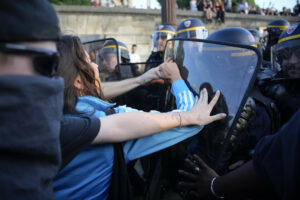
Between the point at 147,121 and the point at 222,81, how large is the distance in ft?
1.61

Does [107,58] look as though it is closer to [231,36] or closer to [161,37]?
[231,36]

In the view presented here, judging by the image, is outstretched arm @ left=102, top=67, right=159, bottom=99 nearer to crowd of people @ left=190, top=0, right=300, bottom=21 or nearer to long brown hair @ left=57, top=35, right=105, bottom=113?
long brown hair @ left=57, top=35, right=105, bottom=113

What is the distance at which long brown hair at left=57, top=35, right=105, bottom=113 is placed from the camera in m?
1.31

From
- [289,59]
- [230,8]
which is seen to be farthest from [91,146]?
[230,8]

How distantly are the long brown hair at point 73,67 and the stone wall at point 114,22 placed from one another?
9.82 metres

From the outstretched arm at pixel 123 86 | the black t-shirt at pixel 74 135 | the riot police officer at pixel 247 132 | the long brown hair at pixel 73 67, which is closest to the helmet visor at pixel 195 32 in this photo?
the outstretched arm at pixel 123 86

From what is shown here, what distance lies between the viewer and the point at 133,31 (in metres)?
11.6

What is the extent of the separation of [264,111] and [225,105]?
557 mm

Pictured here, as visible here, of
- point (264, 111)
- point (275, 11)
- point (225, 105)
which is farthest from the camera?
point (275, 11)

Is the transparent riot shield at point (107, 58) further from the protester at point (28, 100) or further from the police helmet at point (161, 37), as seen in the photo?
the police helmet at point (161, 37)

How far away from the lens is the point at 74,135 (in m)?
0.93

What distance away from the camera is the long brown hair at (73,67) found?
51.4 inches

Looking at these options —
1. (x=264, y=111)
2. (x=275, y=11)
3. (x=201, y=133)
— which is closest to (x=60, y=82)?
(x=201, y=133)

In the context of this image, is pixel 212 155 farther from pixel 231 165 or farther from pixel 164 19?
pixel 164 19
